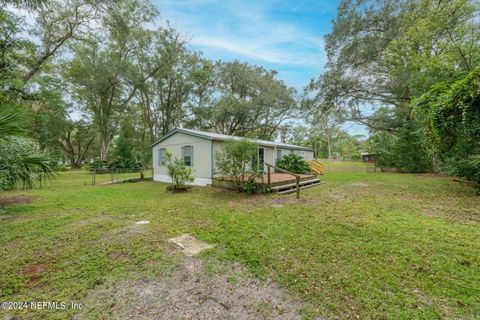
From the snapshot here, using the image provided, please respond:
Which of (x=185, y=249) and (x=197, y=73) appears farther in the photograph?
(x=197, y=73)

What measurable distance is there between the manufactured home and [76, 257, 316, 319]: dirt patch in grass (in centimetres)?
589

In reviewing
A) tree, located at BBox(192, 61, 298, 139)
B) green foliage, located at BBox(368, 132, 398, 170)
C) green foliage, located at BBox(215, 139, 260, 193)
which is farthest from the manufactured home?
tree, located at BBox(192, 61, 298, 139)

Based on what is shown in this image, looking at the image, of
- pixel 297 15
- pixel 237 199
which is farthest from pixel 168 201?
pixel 297 15

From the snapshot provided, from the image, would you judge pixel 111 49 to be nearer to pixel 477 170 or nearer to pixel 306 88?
pixel 306 88

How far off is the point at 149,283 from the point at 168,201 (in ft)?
15.3

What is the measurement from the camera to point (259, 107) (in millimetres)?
22391

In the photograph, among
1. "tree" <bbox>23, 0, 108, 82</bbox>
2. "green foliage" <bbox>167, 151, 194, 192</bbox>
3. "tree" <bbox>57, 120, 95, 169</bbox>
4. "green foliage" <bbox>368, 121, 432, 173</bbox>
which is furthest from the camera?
"tree" <bbox>57, 120, 95, 169</bbox>

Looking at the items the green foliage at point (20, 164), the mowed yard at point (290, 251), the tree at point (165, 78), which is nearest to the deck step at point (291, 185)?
the mowed yard at point (290, 251)

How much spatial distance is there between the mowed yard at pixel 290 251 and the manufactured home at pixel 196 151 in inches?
145

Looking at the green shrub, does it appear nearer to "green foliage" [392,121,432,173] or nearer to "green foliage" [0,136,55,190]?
"green foliage" [0,136,55,190]

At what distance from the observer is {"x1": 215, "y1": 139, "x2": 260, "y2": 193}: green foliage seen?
756 centimetres

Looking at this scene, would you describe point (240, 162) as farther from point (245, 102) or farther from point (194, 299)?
point (245, 102)

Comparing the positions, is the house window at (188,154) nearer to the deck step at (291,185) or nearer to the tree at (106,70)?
the deck step at (291,185)

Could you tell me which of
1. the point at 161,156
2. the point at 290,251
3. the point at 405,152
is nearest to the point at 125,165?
the point at 161,156
